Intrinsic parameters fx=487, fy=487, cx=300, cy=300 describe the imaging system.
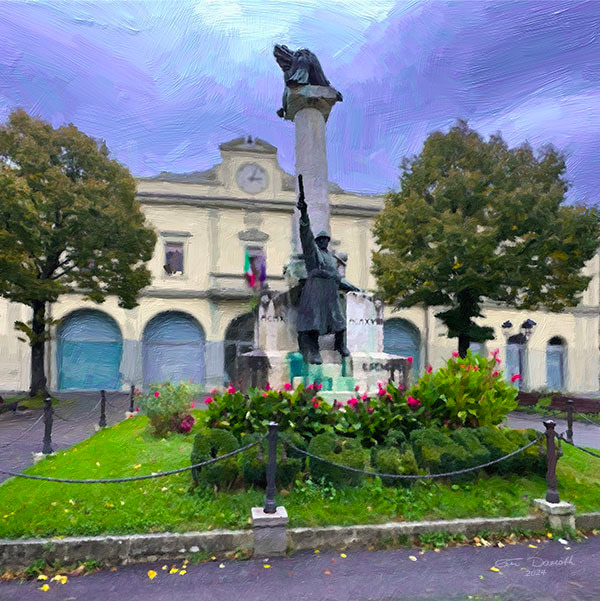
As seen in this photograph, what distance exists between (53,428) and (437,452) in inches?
382

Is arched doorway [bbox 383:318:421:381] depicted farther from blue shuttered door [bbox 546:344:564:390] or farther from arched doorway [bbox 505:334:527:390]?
blue shuttered door [bbox 546:344:564:390]

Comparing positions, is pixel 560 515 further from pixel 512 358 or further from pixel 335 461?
pixel 512 358

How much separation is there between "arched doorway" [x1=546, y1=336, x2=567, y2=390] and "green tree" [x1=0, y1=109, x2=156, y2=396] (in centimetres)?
2129

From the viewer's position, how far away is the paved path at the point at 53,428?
8.44 metres

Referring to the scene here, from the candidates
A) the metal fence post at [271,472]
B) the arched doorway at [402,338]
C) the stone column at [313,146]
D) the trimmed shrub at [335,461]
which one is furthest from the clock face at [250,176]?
the metal fence post at [271,472]

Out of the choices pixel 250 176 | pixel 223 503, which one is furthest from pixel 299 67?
pixel 250 176

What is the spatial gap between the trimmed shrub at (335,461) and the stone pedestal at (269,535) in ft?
3.30

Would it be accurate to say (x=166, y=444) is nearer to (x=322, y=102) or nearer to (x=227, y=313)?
(x=322, y=102)

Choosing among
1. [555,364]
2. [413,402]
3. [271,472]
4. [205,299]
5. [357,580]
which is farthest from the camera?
[555,364]

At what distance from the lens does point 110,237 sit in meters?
16.8

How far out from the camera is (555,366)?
26.1 m

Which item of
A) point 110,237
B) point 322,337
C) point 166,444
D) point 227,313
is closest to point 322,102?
point 322,337

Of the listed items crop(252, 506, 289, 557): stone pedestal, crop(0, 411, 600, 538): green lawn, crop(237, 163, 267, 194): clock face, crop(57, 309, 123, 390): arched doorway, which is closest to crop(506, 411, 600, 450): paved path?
crop(0, 411, 600, 538): green lawn

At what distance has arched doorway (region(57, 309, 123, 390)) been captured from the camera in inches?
859
